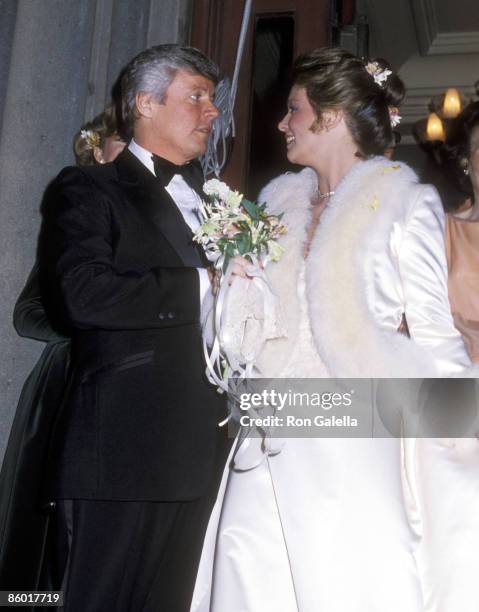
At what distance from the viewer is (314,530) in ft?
6.64

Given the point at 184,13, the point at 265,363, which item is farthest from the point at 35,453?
the point at 184,13

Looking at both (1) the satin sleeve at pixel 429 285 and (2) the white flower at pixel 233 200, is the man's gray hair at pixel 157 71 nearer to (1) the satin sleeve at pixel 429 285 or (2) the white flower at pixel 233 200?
(2) the white flower at pixel 233 200

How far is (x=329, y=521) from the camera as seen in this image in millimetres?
2021

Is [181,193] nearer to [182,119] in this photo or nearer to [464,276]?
[182,119]

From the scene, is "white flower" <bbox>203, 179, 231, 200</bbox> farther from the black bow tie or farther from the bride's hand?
the black bow tie

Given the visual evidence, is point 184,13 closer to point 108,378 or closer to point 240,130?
point 240,130

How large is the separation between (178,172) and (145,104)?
0.23m

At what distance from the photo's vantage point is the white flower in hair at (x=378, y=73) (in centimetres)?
244

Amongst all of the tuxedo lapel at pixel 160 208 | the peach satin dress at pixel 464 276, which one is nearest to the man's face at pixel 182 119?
the tuxedo lapel at pixel 160 208

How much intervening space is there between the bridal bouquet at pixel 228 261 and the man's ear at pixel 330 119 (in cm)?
42

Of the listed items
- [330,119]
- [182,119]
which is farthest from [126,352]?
[330,119]

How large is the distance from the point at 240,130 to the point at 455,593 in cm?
213

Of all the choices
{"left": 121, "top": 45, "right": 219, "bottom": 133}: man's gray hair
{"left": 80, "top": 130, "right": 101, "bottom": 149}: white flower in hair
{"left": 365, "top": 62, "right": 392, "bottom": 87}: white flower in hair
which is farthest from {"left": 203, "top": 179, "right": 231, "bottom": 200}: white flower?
{"left": 80, "top": 130, "right": 101, "bottom": 149}: white flower in hair

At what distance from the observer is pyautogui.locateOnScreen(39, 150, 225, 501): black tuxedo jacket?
2004 mm
